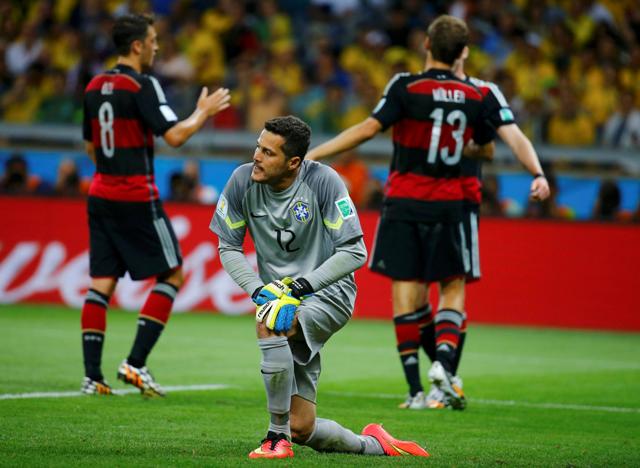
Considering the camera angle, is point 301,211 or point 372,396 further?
point 372,396

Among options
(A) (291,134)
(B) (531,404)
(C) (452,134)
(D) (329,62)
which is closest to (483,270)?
(D) (329,62)

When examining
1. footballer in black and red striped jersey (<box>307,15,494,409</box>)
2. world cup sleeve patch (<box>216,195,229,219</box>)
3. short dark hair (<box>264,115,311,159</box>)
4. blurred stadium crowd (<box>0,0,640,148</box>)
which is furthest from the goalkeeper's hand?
blurred stadium crowd (<box>0,0,640,148</box>)

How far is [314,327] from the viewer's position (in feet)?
19.1

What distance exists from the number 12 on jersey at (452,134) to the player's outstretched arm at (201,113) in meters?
1.40

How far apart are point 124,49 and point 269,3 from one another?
36.6ft

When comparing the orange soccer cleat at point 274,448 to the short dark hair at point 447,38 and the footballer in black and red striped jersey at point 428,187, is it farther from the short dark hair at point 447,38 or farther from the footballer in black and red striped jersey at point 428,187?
the short dark hair at point 447,38

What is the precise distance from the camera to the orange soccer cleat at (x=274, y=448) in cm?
565

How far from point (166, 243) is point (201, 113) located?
3.43ft

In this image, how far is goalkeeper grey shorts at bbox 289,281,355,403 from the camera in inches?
229

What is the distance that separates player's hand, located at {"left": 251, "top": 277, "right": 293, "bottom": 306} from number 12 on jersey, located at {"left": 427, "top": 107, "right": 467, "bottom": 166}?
2847mm

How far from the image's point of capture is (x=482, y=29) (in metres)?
18.6

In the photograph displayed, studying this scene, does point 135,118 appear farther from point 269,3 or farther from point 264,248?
point 269,3

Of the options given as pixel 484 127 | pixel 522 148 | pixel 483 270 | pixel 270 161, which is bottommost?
pixel 483 270

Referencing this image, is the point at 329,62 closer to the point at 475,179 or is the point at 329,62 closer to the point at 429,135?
the point at 475,179
